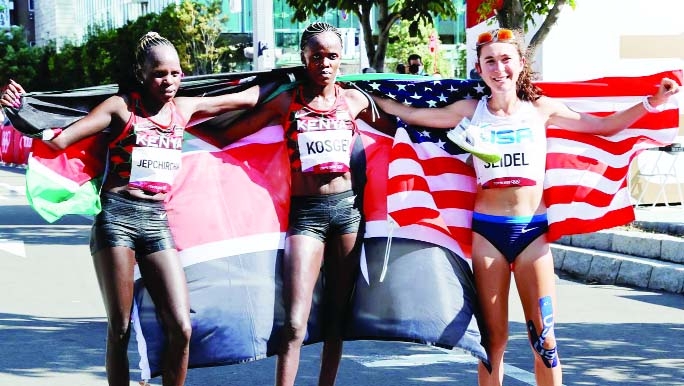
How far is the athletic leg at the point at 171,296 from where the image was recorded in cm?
566

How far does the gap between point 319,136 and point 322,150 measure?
7 cm

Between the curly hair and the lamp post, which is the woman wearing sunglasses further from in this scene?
the lamp post

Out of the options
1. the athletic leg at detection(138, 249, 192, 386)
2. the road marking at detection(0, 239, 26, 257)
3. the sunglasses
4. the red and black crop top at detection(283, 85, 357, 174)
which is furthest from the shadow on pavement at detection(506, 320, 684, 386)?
the road marking at detection(0, 239, 26, 257)

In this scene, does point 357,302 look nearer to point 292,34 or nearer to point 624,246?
point 624,246

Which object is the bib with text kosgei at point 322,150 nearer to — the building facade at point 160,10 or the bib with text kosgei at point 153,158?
the bib with text kosgei at point 153,158

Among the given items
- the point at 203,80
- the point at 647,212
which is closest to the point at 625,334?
the point at 203,80

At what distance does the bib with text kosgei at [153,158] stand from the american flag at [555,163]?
3.94 ft

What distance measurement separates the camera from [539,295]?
5641 millimetres

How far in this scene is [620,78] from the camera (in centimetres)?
631

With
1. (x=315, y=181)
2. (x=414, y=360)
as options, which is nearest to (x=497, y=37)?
(x=315, y=181)

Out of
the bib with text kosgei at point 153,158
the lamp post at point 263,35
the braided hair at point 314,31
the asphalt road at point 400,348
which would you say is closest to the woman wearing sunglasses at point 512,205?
the braided hair at point 314,31

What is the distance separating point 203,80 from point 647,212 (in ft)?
33.1

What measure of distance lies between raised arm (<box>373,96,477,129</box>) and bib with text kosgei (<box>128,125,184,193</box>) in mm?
1213

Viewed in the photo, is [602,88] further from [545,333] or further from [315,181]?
[315,181]
